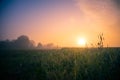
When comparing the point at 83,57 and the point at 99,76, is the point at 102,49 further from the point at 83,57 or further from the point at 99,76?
the point at 99,76

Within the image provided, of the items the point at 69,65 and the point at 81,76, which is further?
the point at 69,65

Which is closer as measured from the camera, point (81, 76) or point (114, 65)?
point (81, 76)

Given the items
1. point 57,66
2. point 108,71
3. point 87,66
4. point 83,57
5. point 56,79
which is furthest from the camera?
point 83,57

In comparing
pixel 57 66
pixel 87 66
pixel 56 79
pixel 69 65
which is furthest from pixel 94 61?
pixel 56 79

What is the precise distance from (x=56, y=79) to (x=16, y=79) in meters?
2.12

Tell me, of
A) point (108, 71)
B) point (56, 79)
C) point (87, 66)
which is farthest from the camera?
point (87, 66)

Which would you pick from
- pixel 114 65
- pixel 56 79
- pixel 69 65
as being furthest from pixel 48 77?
pixel 114 65

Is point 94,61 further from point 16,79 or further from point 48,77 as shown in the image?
point 16,79

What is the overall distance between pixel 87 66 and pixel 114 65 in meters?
1.01

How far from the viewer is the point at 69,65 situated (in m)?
7.28

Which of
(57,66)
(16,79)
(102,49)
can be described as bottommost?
(16,79)

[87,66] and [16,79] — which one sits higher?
[87,66]

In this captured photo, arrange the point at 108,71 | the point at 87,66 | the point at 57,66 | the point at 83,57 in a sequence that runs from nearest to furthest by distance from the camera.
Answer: the point at 108,71 < the point at 87,66 < the point at 57,66 < the point at 83,57

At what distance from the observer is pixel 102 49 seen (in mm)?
8109
